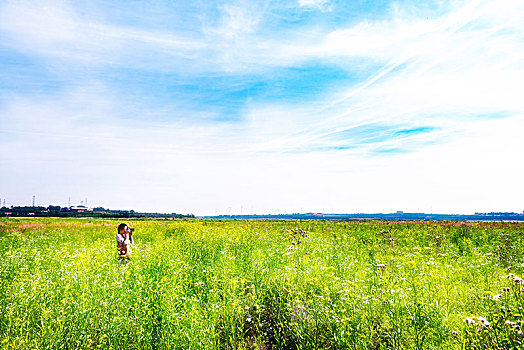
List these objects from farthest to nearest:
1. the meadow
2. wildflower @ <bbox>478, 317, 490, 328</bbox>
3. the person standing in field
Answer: the person standing in field
the meadow
wildflower @ <bbox>478, 317, 490, 328</bbox>

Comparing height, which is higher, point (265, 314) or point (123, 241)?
point (123, 241)

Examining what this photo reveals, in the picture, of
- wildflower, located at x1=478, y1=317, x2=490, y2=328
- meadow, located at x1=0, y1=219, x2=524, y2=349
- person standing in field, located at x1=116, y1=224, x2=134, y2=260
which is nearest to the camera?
wildflower, located at x1=478, y1=317, x2=490, y2=328

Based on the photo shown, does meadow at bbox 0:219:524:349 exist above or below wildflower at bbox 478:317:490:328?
below

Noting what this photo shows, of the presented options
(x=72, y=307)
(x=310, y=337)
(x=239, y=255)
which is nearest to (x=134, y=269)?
(x=72, y=307)

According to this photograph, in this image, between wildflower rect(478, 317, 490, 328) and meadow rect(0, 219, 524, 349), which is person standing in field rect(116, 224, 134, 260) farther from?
wildflower rect(478, 317, 490, 328)

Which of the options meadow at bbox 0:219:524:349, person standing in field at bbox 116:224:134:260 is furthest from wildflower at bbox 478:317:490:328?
person standing in field at bbox 116:224:134:260

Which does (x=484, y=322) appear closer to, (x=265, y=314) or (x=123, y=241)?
(x=265, y=314)

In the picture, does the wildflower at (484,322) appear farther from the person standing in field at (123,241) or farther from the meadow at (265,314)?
the person standing in field at (123,241)

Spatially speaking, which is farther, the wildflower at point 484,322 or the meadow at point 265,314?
the meadow at point 265,314

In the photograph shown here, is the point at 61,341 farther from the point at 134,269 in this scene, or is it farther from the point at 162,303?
the point at 134,269

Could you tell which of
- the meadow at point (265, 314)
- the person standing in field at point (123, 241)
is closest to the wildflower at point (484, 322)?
the meadow at point (265, 314)

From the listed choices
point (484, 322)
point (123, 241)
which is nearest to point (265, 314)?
point (484, 322)

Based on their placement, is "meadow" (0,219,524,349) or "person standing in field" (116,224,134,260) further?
"person standing in field" (116,224,134,260)

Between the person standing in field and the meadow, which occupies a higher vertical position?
the person standing in field
